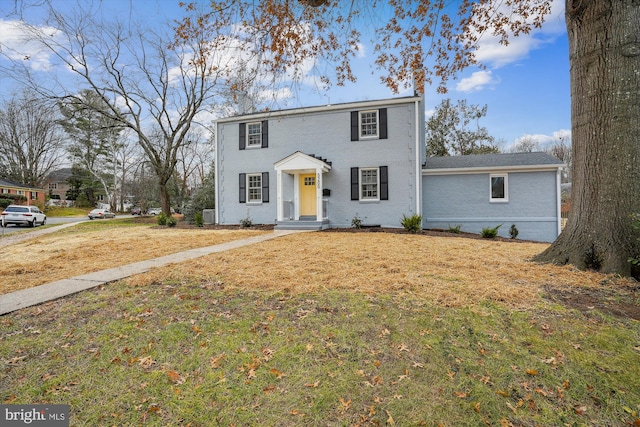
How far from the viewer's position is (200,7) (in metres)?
5.38

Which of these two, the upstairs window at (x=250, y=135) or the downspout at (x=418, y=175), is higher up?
the upstairs window at (x=250, y=135)

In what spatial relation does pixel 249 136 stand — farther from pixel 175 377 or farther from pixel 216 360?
pixel 175 377

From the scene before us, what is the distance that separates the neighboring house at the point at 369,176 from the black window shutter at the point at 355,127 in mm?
45

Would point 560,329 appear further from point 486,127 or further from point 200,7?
point 486,127

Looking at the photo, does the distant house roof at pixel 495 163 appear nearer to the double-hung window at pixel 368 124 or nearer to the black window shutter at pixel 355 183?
the double-hung window at pixel 368 124

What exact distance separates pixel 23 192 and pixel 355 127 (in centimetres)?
3948

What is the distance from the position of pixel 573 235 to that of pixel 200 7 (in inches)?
279

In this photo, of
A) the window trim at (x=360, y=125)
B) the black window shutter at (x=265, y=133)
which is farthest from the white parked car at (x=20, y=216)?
the window trim at (x=360, y=125)

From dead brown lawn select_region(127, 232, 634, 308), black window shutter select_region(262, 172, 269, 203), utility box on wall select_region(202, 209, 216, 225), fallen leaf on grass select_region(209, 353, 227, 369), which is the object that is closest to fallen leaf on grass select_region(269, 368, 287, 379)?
fallen leaf on grass select_region(209, 353, 227, 369)

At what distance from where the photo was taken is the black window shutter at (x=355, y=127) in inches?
558

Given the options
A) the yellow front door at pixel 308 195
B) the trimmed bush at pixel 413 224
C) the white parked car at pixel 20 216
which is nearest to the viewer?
the trimmed bush at pixel 413 224

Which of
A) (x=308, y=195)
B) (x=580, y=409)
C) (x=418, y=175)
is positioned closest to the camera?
(x=580, y=409)

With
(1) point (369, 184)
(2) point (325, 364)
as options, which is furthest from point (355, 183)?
(2) point (325, 364)

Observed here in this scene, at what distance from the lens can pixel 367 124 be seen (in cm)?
1416
